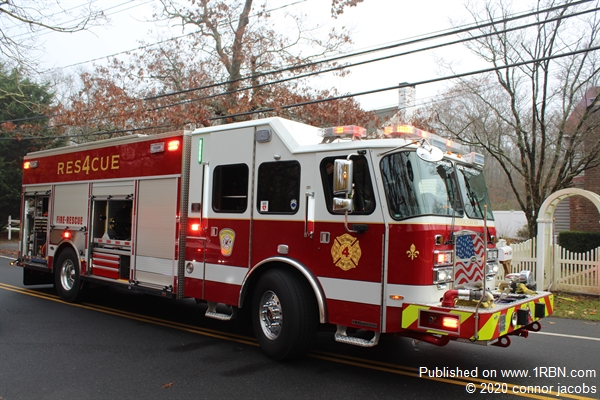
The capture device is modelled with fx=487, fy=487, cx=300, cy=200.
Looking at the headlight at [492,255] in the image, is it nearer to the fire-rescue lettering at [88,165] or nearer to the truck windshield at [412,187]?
the truck windshield at [412,187]

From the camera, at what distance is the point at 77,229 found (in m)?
9.32

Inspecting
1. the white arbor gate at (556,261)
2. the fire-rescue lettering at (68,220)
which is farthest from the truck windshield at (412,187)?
the white arbor gate at (556,261)

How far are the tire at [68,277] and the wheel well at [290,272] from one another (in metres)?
4.53

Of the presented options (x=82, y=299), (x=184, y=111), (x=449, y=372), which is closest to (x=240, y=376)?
(x=449, y=372)

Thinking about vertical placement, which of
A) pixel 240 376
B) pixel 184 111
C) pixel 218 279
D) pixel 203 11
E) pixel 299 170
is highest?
pixel 203 11

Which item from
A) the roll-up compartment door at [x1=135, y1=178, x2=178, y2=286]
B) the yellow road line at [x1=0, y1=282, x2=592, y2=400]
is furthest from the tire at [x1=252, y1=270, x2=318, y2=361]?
the roll-up compartment door at [x1=135, y1=178, x2=178, y2=286]

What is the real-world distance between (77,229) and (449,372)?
23.6 feet

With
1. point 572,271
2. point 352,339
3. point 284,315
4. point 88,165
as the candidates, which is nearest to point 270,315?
point 284,315

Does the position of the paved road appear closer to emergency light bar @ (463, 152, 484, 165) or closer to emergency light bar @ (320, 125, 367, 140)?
emergency light bar @ (463, 152, 484, 165)

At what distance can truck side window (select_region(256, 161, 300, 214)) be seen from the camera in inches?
234

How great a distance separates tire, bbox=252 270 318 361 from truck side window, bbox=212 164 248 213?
3.67ft

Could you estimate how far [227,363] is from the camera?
Result: 586cm

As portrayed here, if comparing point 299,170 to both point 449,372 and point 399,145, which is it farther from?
point 449,372

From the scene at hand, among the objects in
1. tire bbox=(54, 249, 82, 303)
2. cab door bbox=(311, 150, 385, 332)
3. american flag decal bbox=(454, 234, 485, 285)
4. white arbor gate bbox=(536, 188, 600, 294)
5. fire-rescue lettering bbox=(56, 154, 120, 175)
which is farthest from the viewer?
white arbor gate bbox=(536, 188, 600, 294)
